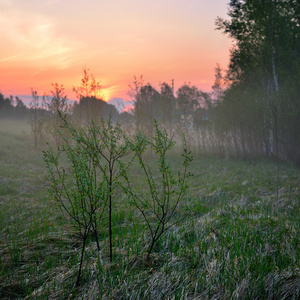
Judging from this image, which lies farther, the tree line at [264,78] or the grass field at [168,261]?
the tree line at [264,78]

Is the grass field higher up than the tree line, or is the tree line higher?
the tree line

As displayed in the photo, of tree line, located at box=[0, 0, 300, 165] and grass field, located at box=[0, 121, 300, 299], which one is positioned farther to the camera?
tree line, located at box=[0, 0, 300, 165]

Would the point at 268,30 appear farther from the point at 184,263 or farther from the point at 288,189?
the point at 184,263

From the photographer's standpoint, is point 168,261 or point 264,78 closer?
point 168,261

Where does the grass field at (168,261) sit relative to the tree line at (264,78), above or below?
below

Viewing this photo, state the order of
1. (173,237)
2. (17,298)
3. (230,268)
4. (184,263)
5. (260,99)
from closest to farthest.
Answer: (17,298)
(230,268)
(184,263)
(173,237)
(260,99)

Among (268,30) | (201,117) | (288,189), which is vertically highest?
(268,30)

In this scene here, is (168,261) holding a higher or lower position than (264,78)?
lower

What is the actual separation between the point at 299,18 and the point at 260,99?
5.44 m

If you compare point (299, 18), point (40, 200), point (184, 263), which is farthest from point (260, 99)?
point (184, 263)

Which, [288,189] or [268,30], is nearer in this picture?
[288,189]

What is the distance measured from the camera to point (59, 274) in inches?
141

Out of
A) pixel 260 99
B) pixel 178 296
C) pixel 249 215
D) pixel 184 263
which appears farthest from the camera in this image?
pixel 260 99

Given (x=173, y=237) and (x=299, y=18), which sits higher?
(x=299, y=18)
